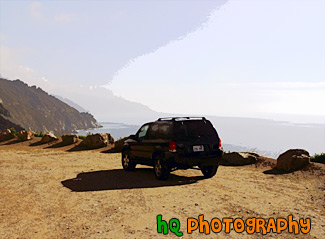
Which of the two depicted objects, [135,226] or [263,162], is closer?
[135,226]

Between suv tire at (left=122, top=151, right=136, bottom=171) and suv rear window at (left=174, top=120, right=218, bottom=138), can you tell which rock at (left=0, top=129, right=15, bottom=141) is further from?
suv rear window at (left=174, top=120, right=218, bottom=138)

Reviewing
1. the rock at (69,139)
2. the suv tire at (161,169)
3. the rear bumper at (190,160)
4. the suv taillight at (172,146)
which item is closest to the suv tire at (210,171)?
the rear bumper at (190,160)

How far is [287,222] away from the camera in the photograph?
19.1ft

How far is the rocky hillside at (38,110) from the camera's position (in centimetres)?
13088

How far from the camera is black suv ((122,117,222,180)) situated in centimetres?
939

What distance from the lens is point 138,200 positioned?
736 cm

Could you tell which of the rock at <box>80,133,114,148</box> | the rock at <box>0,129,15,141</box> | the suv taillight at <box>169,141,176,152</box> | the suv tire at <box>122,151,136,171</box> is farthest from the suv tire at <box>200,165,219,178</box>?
the rock at <box>0,129,15,141</box>

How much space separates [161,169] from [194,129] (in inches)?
71.1

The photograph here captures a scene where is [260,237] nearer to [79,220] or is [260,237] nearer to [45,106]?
[79,220]

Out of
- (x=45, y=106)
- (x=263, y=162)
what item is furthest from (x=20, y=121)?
(x=263, y=162)

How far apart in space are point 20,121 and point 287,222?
134 m

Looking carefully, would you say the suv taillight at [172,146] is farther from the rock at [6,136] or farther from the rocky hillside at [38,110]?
the rocky hillside at [38,110]

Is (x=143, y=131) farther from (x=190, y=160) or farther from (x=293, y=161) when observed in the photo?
(x=293, y=161)

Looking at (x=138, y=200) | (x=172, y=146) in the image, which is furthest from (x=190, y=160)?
(x=138, y=200)
